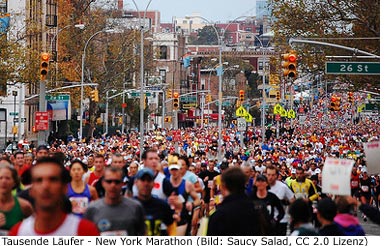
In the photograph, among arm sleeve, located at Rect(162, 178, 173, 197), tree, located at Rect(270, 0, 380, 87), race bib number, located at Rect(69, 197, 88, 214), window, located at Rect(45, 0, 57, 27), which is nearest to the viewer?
race bib number, located at Rect(69, 197, 88, 214)

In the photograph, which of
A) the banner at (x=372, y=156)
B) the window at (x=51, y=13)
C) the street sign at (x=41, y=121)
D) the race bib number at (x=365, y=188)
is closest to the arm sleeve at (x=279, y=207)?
the banner at (x=372, y=156)

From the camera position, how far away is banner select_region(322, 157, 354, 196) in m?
12.0

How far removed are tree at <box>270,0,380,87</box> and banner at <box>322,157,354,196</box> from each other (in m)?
34.5

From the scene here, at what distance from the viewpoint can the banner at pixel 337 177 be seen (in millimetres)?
12047

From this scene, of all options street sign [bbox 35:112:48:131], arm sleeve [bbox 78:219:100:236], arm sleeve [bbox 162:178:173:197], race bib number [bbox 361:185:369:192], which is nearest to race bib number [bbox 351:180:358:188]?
race bib number [bbox 361:185:369:192]

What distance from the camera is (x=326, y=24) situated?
162ft

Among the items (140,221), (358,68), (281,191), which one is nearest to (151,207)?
(140,221)

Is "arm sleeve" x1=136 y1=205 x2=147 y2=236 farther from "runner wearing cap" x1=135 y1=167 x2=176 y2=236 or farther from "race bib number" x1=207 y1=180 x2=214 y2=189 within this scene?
"race bib number" x1=207 y1=180 x2=214 y2=189

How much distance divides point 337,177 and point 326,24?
124 ft

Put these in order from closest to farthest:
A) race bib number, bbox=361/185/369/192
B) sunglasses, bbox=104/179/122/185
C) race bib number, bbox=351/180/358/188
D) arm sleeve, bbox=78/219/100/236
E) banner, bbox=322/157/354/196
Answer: arm sleeve, bbox=78/219/100/236, sunglasses, bbox=104/179/122/185, banner, bbox=322/157/354/196, race bib number, bbox=351/180/358/188, race bib number, bbox=361/185/369/192

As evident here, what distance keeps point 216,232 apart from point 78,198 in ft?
12.1

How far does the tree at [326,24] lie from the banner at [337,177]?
34513 millimetres

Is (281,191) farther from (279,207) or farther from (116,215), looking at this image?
(116,215)

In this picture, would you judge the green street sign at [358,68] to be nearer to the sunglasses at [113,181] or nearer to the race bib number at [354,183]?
the race bib number at [354,183]
